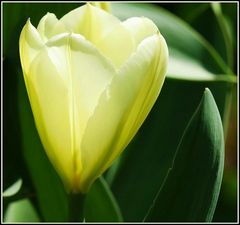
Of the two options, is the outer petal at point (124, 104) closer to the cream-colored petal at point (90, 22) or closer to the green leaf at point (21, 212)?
the cream-colored petal at point (90, 22)

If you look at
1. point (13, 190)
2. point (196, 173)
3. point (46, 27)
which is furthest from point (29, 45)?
point (13, 190)

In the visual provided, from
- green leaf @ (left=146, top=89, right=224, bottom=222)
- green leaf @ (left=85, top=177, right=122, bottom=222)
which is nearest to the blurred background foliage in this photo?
green leaf @ (left=85, top=177, right=122, bottom=222)

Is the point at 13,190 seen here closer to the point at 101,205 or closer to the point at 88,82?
the point at 101,205

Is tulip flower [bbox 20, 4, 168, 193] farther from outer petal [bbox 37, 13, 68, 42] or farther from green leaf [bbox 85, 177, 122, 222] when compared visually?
green leaf [bbox 85, 177, 122, 222]

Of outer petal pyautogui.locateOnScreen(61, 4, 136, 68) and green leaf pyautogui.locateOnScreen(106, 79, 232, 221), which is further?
green leaf pyautogui.locateOnScreen(106, 79, 232, 221)

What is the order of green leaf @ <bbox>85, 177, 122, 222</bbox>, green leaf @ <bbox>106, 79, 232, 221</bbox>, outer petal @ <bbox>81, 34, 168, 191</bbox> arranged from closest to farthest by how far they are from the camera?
1. outer petal @ <bbox>81, 34, 168, 191</bbox>
2. green leaf @ <bbox>85, 177, 122, 222</bbox>
3. green leaf @ <bbox>106, 79, 232, 221</bbox>

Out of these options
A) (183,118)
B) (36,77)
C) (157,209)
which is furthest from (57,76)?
(183,118)

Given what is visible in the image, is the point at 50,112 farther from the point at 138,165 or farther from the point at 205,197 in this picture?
the point at 138,165
